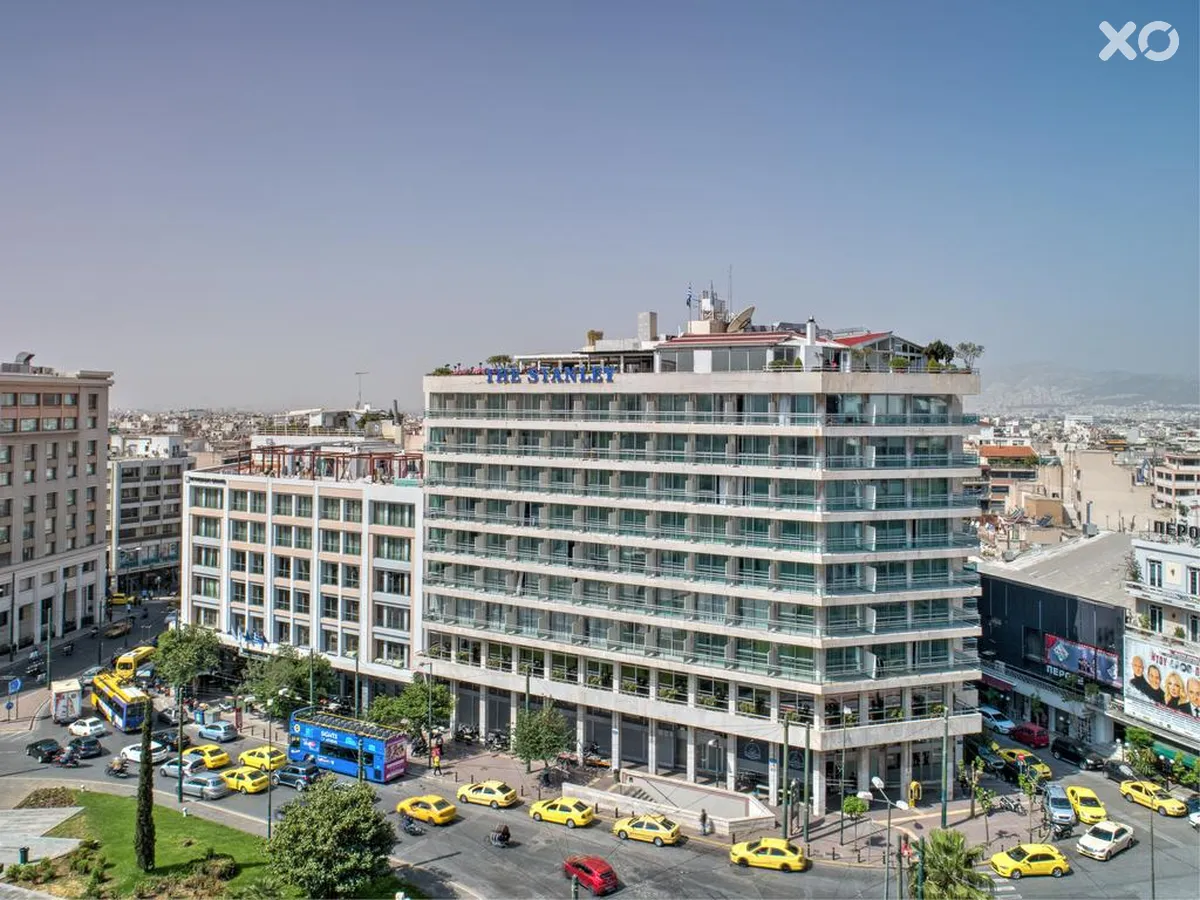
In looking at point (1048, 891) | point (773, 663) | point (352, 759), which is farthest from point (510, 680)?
point (1048, 891)

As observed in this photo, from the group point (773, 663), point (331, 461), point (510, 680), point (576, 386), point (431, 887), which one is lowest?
point (431, 887)

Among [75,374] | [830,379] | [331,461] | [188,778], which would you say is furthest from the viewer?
[75,374]

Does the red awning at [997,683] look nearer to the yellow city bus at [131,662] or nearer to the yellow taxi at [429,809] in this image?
the yellow taxi at [429,809]

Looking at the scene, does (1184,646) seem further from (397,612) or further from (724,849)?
(397,612)

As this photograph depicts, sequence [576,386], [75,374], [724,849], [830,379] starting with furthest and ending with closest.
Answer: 1. [75,374]
2. [576,386]
3. [830,379]
4. [724,849]

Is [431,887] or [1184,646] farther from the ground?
[1184,646]

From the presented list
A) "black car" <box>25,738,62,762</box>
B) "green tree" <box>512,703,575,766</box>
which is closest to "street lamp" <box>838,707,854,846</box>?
"green tree" <box>512,703,575,766</box>

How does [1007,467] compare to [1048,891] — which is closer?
[1048,891]

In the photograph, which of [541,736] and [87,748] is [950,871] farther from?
[87,748]
